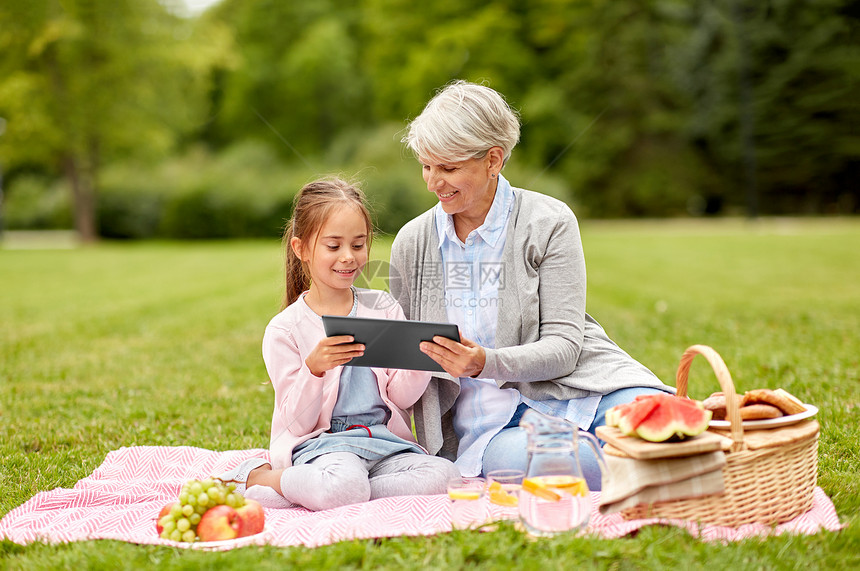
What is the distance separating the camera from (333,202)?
3377 mm

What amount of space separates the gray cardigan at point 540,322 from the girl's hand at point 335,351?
46 centimetres

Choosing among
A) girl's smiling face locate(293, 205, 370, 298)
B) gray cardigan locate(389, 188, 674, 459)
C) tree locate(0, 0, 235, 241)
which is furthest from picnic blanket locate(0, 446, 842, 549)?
tree locate(0, 0, 235, 241)

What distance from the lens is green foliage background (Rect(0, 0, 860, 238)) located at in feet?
93.7

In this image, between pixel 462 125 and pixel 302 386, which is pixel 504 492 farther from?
pixel 462 125

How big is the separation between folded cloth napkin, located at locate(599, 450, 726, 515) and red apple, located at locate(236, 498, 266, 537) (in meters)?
1.21

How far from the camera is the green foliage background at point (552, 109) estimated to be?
28547mm

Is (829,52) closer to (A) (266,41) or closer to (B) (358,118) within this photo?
(B) (358,118)

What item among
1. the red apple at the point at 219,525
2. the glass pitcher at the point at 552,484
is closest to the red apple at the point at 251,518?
the red apple at the point at 219,525

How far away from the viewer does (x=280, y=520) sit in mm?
3010

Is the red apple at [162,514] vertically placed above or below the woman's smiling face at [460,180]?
below

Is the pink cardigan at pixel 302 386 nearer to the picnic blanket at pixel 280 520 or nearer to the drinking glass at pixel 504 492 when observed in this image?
the picnic blanket at pixel 280 520

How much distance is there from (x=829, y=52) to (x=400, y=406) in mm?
38311

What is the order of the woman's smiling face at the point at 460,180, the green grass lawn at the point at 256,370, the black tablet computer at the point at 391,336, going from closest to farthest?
the green grass lawn at the point at 256,370 → the black tablet computer at the point at 391,336 → the woman's smiling face at the point at 460,180

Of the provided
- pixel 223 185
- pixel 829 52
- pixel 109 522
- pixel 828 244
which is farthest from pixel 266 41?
pixel 109 522
